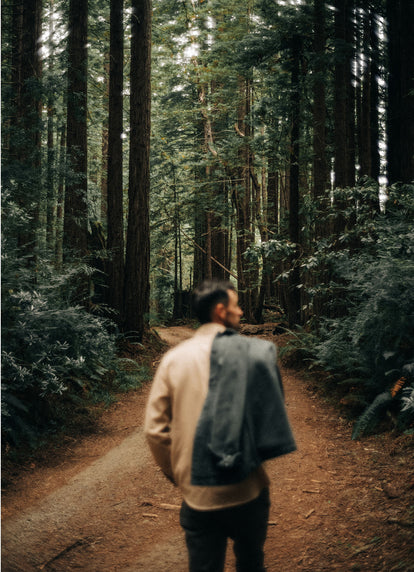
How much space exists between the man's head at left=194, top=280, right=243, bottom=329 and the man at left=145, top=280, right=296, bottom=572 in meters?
0.15

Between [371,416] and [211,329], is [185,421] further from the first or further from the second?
[371,416]

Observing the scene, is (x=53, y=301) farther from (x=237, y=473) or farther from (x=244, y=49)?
(x=244, y=49)

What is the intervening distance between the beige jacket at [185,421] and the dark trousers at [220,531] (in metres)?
0.07

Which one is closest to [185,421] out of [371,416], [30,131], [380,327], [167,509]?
[167,509]

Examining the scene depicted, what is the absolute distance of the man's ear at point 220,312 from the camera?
8.24 feet

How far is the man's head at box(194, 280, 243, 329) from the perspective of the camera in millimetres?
2508

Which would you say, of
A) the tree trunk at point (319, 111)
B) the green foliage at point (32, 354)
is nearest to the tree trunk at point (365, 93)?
the tree trunk at point (319, 111)

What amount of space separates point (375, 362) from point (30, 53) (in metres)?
A: 10.9

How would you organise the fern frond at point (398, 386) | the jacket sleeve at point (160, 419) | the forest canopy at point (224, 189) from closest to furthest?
1. the jacket sleeve at point (160, 419)
2. the fern frond at point (398, 386)
3. the forest canopy at point (224, 189)

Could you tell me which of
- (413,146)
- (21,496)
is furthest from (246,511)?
(413,146)

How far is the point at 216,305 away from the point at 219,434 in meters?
0.71

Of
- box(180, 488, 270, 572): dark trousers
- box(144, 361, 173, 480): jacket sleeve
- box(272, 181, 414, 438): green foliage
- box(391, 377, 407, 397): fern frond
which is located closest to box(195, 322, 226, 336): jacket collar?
box(144, 361, 173, 480): jacket sleeve

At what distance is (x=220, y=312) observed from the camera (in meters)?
2.51

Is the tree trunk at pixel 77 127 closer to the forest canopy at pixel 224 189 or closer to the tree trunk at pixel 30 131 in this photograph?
the forest canopy at pixel 224 189
